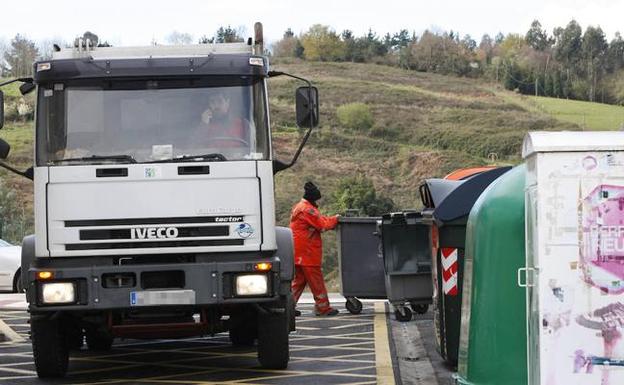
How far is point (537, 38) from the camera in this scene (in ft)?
366

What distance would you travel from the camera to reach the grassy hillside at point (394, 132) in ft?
193

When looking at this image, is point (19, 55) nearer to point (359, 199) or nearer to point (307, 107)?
point (359, 199)

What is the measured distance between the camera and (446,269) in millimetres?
11016

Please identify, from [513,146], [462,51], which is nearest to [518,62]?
[462,51]

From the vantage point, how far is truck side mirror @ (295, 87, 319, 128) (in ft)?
36.6

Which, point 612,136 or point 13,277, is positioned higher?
point 612,136

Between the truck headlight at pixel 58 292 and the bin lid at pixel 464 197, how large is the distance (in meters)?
3.06

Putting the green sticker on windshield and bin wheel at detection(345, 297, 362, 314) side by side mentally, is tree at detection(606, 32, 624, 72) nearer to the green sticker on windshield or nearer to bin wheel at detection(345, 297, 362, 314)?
bin wheel at detection(345, 297, 362, 314)

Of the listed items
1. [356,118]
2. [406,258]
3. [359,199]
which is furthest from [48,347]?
[356,118]

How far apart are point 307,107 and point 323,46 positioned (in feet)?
300

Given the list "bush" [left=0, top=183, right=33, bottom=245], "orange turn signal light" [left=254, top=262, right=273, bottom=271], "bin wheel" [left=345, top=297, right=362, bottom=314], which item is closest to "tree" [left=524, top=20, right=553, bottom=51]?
"bush" [left=0, top=183, right=33, bottom=245]

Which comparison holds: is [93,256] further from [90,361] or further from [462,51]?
[462,51]

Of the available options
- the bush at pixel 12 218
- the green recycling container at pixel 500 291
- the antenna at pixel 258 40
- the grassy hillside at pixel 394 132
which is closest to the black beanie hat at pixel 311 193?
the antenna at pixel 258 40

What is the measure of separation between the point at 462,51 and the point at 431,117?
2789cm
